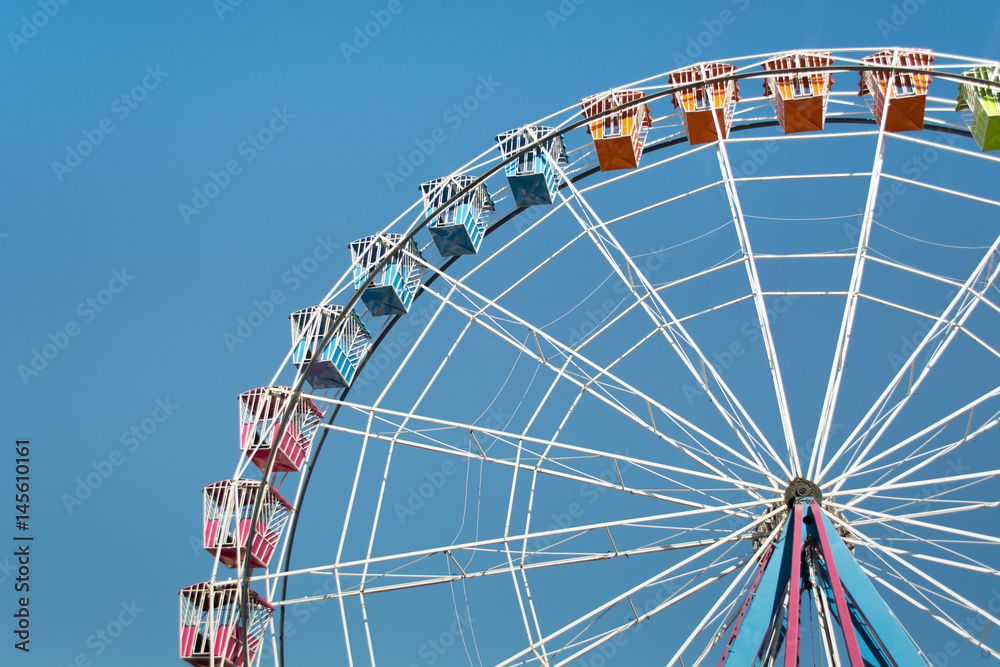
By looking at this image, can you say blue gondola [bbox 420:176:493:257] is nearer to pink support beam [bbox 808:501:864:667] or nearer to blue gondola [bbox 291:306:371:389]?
blue gondola [bbox 291:306:371:389]

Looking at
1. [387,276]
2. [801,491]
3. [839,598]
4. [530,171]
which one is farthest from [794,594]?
[387,276]

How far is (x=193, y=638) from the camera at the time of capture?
17375 mm

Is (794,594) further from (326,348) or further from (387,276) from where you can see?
(387,276)

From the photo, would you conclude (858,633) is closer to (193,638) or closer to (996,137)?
(996,137)

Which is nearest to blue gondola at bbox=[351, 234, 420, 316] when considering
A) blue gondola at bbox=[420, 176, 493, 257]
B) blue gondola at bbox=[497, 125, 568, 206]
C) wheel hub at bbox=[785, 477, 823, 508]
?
blue gondola at bbox=[420, 176, 493, 257]

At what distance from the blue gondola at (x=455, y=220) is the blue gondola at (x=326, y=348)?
2752 millimetres

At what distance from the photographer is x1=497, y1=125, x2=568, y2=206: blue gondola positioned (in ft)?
63.6

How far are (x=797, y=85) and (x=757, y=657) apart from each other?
434 inches

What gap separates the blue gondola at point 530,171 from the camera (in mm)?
19375

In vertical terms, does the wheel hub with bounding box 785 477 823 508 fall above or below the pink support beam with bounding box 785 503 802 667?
above

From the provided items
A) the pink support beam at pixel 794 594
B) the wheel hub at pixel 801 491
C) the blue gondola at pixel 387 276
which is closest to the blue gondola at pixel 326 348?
the blue gondola at pixel 387 276

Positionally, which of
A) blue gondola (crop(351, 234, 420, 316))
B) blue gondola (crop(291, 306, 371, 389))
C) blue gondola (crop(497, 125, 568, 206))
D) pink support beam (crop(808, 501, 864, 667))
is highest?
blue gondola (crop(497, 125, 568, 206))

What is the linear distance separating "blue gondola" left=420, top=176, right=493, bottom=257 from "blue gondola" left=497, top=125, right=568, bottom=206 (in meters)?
0.98

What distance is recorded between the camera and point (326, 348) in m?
19.4
